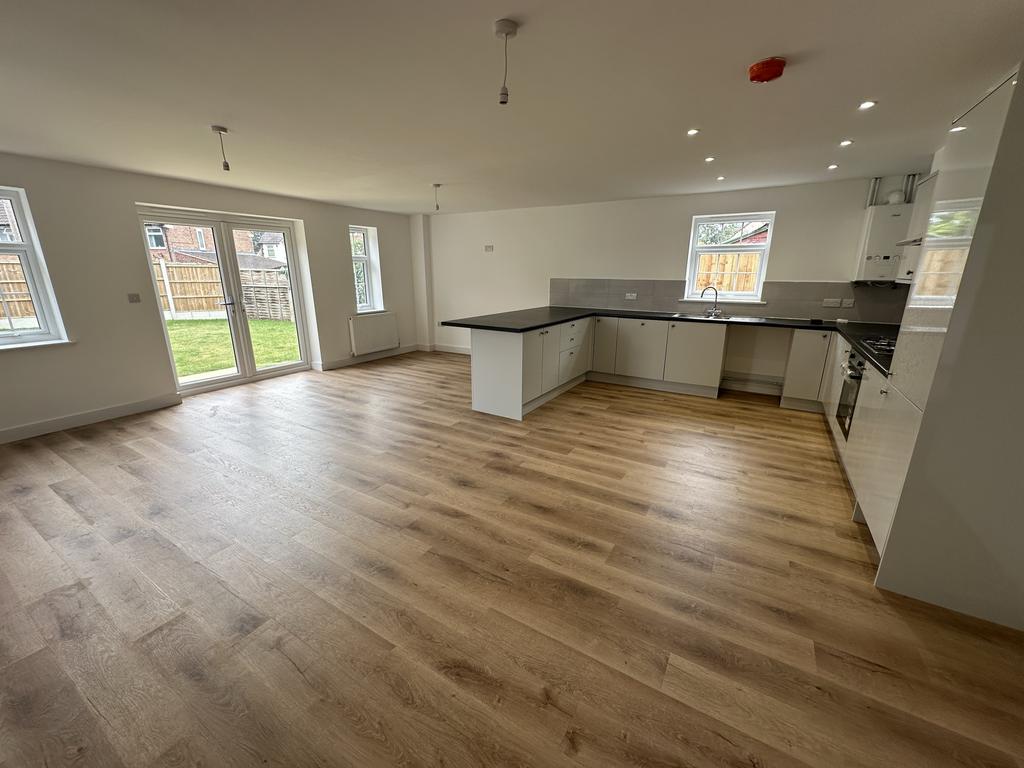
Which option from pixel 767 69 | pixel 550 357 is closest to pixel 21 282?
pixel 550 357

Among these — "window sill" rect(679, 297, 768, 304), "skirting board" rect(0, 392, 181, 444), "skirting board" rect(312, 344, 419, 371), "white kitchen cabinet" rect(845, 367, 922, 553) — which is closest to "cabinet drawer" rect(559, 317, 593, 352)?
"window sill" rect(679, 297, 768, 304)

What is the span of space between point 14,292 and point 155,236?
4.07 feet

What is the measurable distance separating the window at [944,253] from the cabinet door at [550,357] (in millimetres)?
2685

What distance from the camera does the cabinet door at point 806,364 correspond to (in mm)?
4027

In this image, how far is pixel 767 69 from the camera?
69.8 inches

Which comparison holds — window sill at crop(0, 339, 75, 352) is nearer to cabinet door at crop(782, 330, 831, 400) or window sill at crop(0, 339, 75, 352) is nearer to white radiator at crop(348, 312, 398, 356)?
white radiator at crop(348, 312, 398, 356)

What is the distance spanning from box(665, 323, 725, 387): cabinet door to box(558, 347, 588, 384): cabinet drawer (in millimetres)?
1005

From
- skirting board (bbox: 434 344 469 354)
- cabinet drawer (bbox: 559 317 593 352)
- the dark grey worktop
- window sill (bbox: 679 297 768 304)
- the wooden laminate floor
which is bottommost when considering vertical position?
the wooden laminate floor

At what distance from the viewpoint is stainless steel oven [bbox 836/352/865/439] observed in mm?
2799

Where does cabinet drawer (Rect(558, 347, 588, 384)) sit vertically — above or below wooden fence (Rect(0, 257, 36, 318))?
below

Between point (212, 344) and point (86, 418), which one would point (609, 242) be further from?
point (86, 418)

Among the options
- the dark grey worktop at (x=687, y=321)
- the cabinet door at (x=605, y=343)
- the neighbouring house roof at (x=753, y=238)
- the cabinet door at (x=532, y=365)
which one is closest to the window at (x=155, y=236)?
the dark grey worktop at (x=687, y=321)

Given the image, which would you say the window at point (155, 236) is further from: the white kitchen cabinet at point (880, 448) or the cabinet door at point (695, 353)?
the white kitchen cabinet at point (880, 448)

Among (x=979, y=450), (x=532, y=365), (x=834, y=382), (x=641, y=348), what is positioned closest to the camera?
(x=979, y=450)
